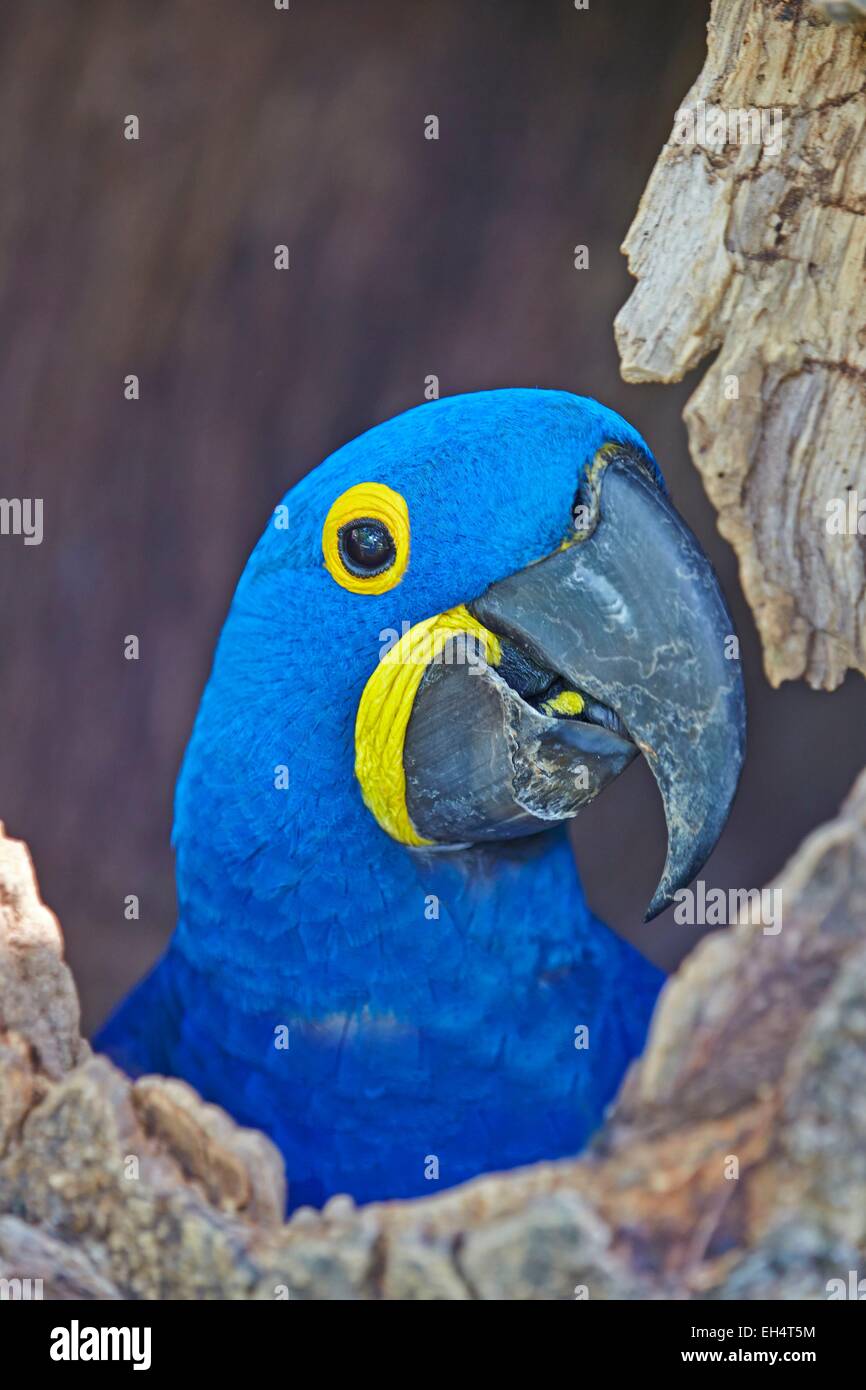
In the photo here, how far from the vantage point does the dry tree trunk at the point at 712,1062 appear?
191cm

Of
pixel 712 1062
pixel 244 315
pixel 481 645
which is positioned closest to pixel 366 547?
pixel 481 645

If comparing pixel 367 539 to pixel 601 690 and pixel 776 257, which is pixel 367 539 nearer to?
pixel 601 690

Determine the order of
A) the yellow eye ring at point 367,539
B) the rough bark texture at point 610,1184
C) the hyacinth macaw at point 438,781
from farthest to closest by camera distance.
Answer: the yellow eye ring at point 367,539, the hyacinth macaw at point 438,781, the rough bark texture at point 610,1184

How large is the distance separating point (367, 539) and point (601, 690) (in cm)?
42

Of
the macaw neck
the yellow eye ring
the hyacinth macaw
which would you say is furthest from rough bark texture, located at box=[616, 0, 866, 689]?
the macaw neck

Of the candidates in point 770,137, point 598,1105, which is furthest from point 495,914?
point 770,137

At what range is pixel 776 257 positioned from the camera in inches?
82.5

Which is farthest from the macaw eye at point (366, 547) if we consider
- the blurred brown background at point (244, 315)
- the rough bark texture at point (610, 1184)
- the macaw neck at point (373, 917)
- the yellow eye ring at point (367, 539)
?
the blurred brown background at point (244, 315)

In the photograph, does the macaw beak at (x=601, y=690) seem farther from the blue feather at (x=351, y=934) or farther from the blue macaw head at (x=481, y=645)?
the blue feather at (x=351, y=934)

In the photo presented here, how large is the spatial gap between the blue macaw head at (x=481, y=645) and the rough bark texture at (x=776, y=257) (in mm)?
186

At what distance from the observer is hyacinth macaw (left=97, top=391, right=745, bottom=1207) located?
78.2 inches

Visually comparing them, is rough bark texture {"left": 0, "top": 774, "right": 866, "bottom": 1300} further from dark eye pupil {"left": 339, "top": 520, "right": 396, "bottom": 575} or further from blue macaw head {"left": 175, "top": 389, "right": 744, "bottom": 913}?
dark eye pupil {"left": 339, "top": 520, "right": 396, "bottom": 575}

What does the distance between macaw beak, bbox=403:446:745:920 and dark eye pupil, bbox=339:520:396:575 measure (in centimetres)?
16

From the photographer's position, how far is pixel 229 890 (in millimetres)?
2246
